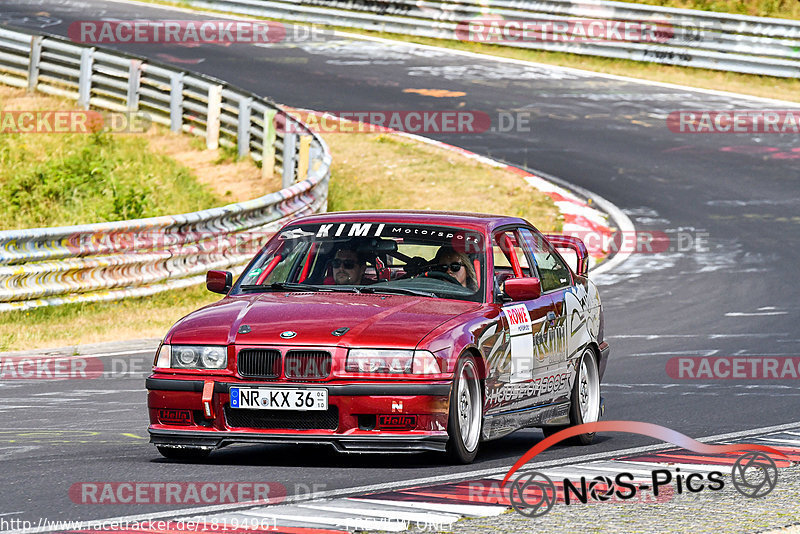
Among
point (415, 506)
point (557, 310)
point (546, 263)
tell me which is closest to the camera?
point (415, 506)

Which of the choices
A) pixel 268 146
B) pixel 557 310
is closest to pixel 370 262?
pixel 557 310

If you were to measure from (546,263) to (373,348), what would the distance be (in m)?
2.48

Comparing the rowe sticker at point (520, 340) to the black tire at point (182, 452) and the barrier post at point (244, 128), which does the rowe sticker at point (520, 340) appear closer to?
the black tire at point (182, 452)

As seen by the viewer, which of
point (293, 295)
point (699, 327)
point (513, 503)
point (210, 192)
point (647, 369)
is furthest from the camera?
point (210, 192)

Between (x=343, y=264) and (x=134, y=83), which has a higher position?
(x=343, y=264)

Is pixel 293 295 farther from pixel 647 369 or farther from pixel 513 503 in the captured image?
pixel 647 369

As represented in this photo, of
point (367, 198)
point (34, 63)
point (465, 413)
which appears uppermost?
point (465, 413)

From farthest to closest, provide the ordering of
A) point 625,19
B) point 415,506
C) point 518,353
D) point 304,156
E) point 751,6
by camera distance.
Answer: point 751,6, point 625,19, point 304,156, point 518,353, point 415,506

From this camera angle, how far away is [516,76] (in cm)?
3147

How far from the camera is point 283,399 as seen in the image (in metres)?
7.45

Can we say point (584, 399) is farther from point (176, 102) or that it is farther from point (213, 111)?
point (176, 102)

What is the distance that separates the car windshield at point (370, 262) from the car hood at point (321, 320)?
245mm

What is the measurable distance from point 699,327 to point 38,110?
54.2 ft

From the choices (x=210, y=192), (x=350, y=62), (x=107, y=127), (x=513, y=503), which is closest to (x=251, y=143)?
(x=210, y=192)
